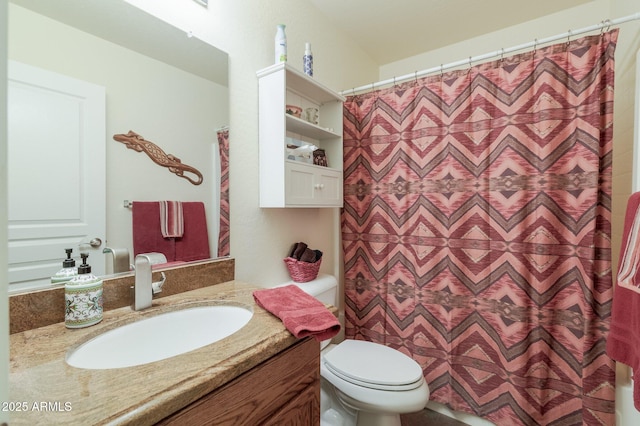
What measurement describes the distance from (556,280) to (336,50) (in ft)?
6.13

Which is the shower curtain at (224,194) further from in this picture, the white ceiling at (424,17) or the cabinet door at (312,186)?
the white ceiling at (424,17)

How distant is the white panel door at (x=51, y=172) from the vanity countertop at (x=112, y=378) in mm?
199

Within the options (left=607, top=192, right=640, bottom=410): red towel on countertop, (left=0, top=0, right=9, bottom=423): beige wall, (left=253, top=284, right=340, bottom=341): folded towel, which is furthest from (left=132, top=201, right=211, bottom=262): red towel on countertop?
(left=607, top=192, right=640, bottom=410): red towel on countertop

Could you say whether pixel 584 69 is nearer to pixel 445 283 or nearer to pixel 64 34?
pixel 445 283

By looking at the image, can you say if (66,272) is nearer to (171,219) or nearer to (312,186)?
(171,219)

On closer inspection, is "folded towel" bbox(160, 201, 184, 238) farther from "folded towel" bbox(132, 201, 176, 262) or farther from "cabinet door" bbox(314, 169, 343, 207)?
"cabinet door" bbox(314, 169, 343, 207)

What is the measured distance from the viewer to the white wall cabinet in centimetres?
127

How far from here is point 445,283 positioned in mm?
1511

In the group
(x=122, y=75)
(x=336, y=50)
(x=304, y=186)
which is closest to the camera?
(x=122, y=75)

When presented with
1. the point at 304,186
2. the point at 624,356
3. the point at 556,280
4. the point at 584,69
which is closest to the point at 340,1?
the point at 304,186

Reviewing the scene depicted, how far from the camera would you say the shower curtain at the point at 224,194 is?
1170mm

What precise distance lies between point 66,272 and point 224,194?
0.57 meters

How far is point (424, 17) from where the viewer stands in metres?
1.81

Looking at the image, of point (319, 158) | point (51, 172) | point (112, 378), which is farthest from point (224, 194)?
point (112, 378)
